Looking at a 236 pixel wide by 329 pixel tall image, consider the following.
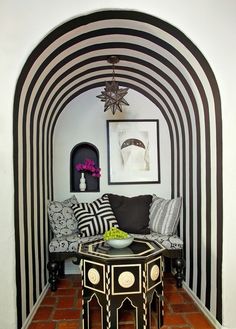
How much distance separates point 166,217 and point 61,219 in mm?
1340

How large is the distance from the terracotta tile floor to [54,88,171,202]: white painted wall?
1335 millimetres

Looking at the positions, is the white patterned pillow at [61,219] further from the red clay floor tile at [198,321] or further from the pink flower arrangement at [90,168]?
the red clay floor tile at [198,321]

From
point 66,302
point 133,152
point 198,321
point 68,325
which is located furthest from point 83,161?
point 198,321

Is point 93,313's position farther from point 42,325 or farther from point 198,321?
point 198,321

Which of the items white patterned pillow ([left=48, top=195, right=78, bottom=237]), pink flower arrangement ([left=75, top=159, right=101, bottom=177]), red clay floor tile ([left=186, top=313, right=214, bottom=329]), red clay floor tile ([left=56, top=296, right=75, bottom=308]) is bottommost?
red clay floor tile ([left=56, top=296, right=75, bottom=308])

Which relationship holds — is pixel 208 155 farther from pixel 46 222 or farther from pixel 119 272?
pixel 46 222

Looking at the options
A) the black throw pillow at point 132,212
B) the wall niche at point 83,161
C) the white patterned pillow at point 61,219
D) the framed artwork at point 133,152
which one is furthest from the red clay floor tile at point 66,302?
the framed artwork at point 133,152

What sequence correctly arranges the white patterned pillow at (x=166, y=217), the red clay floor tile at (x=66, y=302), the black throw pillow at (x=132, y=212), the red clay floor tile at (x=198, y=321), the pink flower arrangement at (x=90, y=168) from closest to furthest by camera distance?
the red clay floor tile at (x=198, y=321), the red clay floor tile at (x=66, y=302), the white patterned pillow at (x=166, y=217), the black throw pillow at (x=132, y=212), the pink flower arrangement at (x=90, y=168)

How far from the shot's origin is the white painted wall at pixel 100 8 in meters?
2.29

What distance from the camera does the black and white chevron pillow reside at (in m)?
3.63

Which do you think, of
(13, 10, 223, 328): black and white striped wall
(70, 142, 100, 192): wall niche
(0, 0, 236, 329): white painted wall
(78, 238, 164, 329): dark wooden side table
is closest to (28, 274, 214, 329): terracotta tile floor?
(13, 10, 223, 328): black and white striped wall

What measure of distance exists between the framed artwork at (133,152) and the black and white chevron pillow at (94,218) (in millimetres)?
508

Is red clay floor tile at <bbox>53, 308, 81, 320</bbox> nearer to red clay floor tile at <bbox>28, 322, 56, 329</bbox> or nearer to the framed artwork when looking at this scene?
red clay floor tile at <bbox>28, 322, 56, 329</bbox>

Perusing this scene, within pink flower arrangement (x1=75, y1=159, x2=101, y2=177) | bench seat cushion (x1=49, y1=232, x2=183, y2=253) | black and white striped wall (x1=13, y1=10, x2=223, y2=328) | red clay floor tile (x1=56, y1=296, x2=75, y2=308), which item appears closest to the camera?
black and white striped wall (x1=13, y1=10, x2=223, y2=328)
